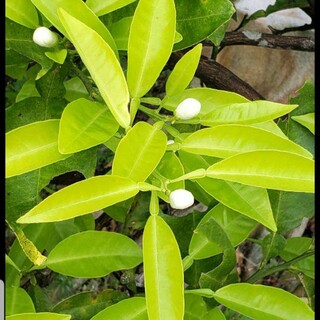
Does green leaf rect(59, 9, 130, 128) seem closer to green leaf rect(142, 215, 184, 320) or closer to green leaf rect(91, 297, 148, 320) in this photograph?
green leaf rect(142, 215, 184, 320)

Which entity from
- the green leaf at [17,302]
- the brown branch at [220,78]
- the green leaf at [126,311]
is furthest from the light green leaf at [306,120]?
the green leaf at [17,302]

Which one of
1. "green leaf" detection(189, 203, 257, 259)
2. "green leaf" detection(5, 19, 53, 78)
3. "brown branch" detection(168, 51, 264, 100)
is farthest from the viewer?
"brown branch" detection(168, 51, 264, 100)

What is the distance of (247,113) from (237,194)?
0.11 meters

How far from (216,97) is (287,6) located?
50 centimetres

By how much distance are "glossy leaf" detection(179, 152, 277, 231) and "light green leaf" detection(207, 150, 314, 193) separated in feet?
0.33

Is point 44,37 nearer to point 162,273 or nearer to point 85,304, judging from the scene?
point 162,273

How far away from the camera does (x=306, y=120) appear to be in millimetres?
832

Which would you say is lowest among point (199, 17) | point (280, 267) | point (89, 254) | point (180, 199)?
point (280, 267)

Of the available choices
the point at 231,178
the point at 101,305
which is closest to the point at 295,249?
the point at 101,305

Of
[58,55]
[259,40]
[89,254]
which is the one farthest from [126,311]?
[259,40]

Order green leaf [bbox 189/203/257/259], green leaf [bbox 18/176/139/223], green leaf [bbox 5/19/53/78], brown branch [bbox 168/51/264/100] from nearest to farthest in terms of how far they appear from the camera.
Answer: green leaf [bbox 18/176/139/223]
green leaf [bbox 5/19/53/78]
green leaf [bbox 189/203/257/259]
brown branch [bbox 168/51/264/100]

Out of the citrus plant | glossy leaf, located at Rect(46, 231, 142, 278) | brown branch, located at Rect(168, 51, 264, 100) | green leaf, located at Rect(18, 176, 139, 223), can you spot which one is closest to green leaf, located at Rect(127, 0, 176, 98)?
the citrus plant

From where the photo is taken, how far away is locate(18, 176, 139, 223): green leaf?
1.78 ft

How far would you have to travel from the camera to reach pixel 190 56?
668 mm
